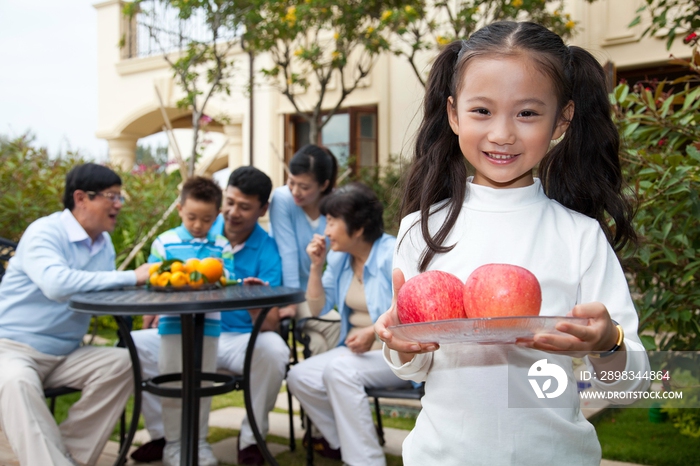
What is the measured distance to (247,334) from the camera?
383 cm

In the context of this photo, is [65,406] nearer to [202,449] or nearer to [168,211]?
[202,449]

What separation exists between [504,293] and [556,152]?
22.4 inches

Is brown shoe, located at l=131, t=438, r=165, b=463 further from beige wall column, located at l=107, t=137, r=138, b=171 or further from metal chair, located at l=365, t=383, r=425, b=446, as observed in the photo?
beige wall column, located at l=107, t=137, r=138, b=171

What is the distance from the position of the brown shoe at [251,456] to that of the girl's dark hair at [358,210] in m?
1.21

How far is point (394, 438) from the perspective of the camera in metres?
3.87

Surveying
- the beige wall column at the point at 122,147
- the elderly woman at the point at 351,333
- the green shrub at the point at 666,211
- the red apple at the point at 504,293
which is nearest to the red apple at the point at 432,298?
the red apple at the point at 504,293

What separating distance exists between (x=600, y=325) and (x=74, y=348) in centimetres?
288

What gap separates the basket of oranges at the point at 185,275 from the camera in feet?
10.6

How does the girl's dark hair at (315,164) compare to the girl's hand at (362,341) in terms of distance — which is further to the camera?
the girl's dark hair at (315,164)

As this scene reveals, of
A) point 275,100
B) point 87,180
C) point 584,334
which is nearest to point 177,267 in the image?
point 87,180

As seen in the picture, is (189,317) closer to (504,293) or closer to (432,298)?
(432,298)

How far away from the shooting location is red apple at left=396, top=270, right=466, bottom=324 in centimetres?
123

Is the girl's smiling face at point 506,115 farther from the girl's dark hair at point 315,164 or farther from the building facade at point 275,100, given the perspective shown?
the building facade at point 275,100

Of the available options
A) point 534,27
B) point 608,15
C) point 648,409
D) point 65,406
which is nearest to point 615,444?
point 648,409
